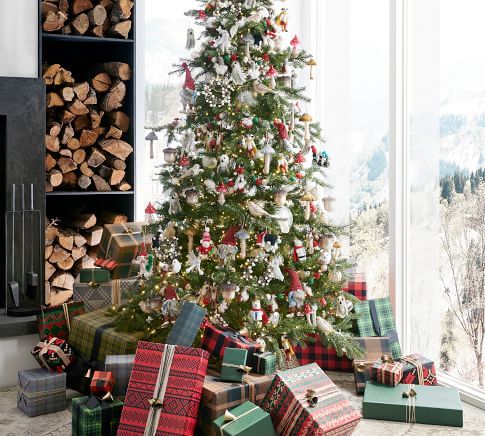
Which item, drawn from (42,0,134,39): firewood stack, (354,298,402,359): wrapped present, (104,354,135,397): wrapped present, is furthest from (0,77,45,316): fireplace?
(354,298,402,359): wrapped present

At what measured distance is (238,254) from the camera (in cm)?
314

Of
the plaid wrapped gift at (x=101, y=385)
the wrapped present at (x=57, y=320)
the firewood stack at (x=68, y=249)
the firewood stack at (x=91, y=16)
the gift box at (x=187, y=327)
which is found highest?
the firewood stack at (x=91, y=16)

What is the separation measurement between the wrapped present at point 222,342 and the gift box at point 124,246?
805mm

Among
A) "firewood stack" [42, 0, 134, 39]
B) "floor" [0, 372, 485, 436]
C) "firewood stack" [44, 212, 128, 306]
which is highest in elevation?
"firewood stack" [42, 0, 134, 39]

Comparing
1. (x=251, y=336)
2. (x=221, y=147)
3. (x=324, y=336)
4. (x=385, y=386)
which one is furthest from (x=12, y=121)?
(x=385, y=386)

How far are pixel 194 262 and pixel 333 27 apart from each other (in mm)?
1872

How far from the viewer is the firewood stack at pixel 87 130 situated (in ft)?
12.9

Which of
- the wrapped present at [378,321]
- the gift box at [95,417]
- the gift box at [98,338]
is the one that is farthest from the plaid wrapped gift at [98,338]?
the wrapped present at [378,321]

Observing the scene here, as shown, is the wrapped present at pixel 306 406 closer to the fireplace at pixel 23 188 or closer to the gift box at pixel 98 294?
the gift box at pixel 98 294

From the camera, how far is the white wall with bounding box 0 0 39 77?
352 cm

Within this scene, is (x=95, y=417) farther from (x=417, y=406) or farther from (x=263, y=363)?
(x=417, y=406)

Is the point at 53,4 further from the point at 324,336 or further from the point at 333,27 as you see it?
the point at 324,336

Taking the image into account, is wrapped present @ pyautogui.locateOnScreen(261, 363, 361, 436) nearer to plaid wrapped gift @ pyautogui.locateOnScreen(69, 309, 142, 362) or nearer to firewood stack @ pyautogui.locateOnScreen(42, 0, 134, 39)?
plaid wrapped gift @ pyautogui.locateOnScreen(69, 309, 142, 362)

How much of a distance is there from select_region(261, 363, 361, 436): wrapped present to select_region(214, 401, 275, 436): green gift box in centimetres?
8
